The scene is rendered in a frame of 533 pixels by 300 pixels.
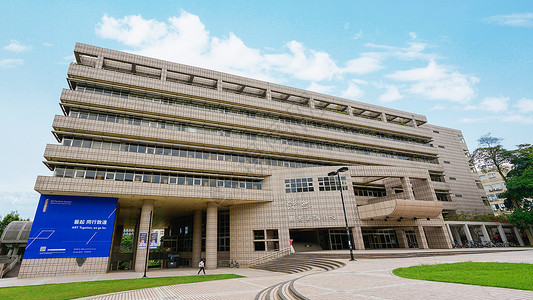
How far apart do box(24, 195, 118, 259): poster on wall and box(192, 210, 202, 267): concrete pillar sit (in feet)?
43.5

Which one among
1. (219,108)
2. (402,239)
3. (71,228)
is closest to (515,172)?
(402,239)

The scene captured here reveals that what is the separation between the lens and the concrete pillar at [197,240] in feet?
126

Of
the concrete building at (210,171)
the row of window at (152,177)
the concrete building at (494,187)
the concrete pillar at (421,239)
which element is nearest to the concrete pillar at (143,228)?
the concrete building at (210,171)

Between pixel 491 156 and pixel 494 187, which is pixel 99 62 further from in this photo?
pixel 494 187

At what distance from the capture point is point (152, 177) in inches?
1262

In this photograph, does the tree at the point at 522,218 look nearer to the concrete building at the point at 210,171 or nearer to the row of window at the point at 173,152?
the concrete building at the point at 210,171

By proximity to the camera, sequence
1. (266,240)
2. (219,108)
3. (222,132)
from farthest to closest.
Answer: (219,108) → (222,132) → (266,240)

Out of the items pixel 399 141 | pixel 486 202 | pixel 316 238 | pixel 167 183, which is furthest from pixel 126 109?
pixel 486 202

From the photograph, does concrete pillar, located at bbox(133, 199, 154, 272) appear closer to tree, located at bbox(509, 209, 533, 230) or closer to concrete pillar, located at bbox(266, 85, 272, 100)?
concrete pillar, located at bbox(266, 85, 272, 100)

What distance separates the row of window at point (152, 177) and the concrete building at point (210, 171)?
0.46ft

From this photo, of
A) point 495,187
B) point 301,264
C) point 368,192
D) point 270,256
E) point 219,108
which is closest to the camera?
point 301,264

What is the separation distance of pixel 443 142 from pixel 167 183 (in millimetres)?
61585

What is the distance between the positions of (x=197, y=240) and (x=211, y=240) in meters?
6.86

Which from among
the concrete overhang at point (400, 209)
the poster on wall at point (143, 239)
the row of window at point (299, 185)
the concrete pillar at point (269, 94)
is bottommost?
the poster on wall at point (143, 239)
